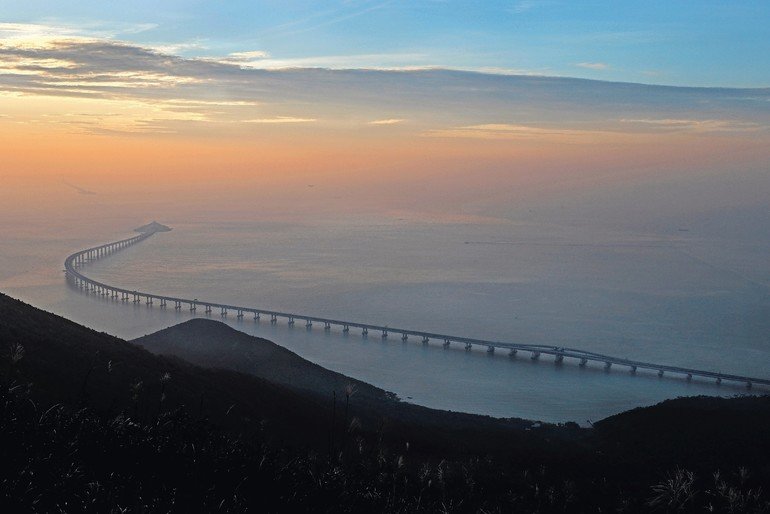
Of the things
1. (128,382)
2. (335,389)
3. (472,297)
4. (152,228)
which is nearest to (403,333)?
(472,297)

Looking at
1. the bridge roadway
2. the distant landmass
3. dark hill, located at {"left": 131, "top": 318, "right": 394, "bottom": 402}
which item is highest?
dark hill, located at {"left": 131, "top": 318, "right": 394, "bottom": 402}

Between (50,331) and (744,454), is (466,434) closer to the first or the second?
(744,454)

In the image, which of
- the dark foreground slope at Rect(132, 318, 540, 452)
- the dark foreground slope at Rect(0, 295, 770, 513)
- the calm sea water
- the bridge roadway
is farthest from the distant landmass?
the dark foreground slope at Rect(0, 295, 770, 513)

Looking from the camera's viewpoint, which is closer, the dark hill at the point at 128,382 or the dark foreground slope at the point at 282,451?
the dark foreground slope at the point at 282,451

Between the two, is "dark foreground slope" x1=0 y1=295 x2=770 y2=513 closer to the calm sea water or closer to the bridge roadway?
the calm sea water

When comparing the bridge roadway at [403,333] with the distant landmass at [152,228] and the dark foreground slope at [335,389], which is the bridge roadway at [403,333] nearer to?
the dark foreground slope at [335,389]

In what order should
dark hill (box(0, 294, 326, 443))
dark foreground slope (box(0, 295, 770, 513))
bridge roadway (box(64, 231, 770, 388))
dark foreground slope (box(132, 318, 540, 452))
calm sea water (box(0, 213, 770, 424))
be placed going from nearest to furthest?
dark foreground slope (box(0, 295, 770, 513)) < dark hill (box(0, 294, 326, 443)) < dark foreground slope (box(132, 318, 540, 452)) < calm sea water (box(0, 213, 770, 424)) < bridge roadway (box(64, 231, 770, 388))

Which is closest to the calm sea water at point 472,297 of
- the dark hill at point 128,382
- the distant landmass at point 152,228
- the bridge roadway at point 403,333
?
the bridge roadway at point 403,333
